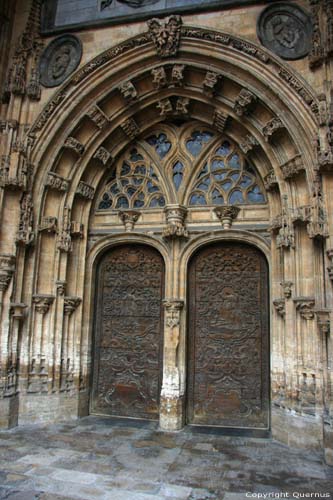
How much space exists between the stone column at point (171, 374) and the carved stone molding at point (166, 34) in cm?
417

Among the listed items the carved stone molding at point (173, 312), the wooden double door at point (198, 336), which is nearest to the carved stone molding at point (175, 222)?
the wooden double door at point (198, 336)

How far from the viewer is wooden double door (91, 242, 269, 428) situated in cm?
713

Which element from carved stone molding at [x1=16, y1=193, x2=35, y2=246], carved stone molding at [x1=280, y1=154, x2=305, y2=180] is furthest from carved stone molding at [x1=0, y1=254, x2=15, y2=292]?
carved stone molding at [x1=280, y1=154, x2=305, y2=180]

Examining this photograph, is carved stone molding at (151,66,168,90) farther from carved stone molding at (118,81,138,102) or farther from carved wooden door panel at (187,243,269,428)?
carved wooden door panel at (187,243,269,428)

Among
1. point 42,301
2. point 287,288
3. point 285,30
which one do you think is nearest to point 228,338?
point 287,288

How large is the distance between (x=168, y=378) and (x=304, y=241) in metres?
3.12

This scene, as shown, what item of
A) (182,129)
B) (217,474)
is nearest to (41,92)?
(182,129)

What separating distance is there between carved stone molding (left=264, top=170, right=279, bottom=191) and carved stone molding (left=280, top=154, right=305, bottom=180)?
0.22 m

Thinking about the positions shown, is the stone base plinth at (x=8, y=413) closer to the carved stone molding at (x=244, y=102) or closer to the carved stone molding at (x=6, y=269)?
the carved stone molding at (x=6, y=269)

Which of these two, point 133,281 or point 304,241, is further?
point 133,281

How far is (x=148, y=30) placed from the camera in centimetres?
720

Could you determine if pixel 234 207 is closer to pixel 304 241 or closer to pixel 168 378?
pixel 304 241

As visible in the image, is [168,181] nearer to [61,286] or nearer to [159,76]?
[159,76]

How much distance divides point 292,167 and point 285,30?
7.20 ft
